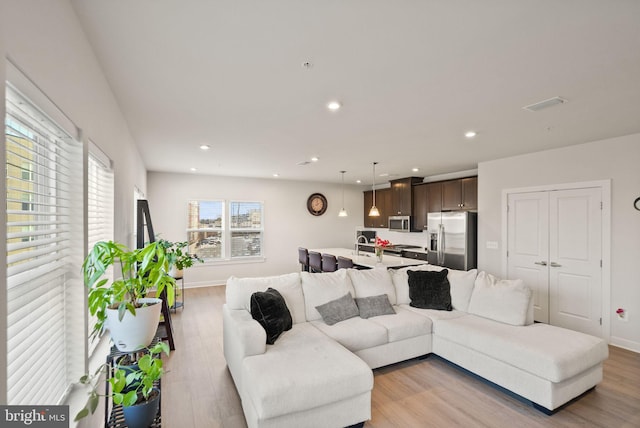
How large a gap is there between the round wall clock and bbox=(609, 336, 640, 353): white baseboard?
5.95m

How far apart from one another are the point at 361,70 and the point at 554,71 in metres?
1.32

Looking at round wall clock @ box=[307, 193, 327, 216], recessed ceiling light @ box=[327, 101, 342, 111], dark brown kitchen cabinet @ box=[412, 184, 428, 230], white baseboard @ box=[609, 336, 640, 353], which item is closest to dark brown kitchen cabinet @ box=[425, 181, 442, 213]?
dark brown kitchen cabinet @ box=[412, 184, 428, 230]

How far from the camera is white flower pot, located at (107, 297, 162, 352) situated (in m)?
1.44

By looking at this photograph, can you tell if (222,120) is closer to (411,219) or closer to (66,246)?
(66,246)

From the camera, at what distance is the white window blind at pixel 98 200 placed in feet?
6.79

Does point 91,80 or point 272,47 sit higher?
point 272,47

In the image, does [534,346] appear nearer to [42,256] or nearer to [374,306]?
[374,306]

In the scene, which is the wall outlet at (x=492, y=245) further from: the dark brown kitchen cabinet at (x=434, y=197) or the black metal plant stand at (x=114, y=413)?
the black metal plant stand at (x=114, y=413)

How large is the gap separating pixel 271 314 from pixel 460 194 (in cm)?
467

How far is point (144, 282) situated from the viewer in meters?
1.46

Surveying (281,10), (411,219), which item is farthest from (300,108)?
(411,219)

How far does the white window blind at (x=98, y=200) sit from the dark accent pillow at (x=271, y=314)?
1.17m

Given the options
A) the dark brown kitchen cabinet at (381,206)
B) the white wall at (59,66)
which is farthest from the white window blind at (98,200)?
the dark brown kitchen cabinet at (381,206)

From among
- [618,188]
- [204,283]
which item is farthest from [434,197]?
[204,283]
